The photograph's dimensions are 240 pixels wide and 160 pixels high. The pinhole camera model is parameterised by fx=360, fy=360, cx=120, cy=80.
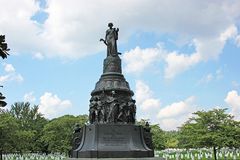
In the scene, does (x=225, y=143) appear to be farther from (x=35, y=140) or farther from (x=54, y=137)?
(x=35, y=140)

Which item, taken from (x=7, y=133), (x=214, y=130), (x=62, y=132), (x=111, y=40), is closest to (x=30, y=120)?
(x=62, y=132)

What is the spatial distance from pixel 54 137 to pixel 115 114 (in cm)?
3736

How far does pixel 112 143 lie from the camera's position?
45.8ft

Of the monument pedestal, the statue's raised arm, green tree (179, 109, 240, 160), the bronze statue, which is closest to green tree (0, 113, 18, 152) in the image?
green tree (179, 109, 240, 160)

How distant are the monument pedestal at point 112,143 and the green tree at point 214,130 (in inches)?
746

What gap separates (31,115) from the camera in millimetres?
73125

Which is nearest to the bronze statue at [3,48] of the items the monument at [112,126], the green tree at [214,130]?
the monument at [112,126]

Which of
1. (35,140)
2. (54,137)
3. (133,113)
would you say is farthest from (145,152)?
(35,140)

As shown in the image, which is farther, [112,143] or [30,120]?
[30,120]

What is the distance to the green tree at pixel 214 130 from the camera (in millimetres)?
31594

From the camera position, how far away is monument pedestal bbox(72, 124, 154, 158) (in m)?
13.6

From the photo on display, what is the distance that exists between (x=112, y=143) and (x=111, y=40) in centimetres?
492

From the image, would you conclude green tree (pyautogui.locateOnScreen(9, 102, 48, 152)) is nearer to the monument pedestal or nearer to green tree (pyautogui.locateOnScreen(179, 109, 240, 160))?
green tree (pyautogui.locateOnScreen(179, 109, 240, 160))

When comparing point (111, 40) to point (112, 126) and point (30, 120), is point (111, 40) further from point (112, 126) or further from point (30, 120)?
point (30, 120)
